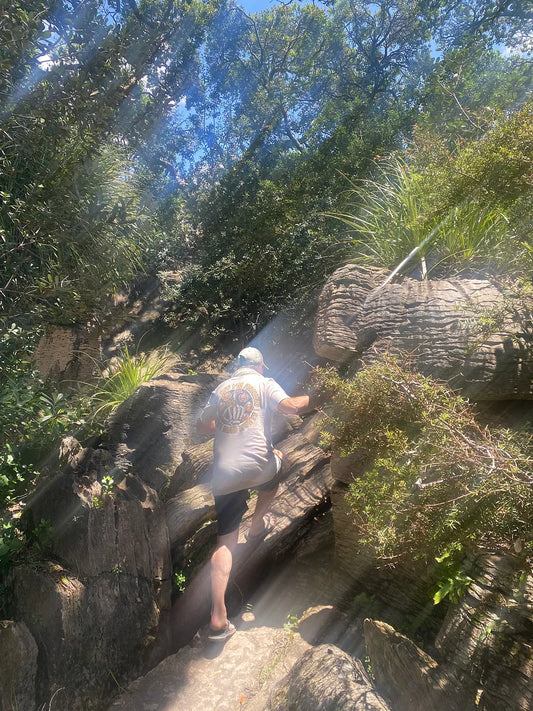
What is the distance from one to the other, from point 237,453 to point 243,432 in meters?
0.17

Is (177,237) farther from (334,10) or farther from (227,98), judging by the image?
(334,10)

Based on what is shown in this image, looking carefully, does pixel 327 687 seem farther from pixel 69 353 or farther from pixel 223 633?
pixel 69 353

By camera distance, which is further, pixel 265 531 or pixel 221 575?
pixel 265 531

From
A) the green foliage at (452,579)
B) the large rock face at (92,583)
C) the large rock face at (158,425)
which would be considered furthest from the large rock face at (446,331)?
the large rock face at (92,583)

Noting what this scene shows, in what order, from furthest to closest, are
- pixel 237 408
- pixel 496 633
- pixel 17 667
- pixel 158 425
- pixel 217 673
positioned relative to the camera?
1. pixel 158 425
2. pixel 237 408
3. pixel 217 673
4. pixel 17 667
5. pixel 496 633

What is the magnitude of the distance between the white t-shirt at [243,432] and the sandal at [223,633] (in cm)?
96

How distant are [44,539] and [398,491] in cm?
285

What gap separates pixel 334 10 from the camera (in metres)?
13.0

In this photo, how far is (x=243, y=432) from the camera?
11.4 feet

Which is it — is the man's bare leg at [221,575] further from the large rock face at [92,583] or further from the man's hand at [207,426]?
the man's hand at [207,426]

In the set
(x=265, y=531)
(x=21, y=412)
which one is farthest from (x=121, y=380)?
(x=265, y=531)

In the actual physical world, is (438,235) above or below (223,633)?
above

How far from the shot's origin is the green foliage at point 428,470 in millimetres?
2014

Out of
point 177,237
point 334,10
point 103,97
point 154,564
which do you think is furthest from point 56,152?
point 334,10
